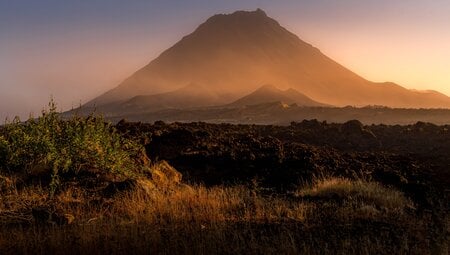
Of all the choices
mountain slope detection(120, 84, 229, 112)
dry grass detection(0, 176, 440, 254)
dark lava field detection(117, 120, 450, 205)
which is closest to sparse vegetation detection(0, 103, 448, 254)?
dry grass detection(0, 176, 440, 254)

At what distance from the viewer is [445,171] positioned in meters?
15.1

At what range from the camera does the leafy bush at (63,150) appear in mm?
11172

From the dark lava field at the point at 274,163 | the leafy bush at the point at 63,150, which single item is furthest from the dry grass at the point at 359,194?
the leafy bush at the point at 63,150

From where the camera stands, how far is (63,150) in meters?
11.0

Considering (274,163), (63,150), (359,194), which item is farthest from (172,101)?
(359,194)

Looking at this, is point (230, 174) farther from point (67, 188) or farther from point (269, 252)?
point (269, 252)

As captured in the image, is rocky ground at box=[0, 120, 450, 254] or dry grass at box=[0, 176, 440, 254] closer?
dry grass at box=[0, 176, 440, 254]

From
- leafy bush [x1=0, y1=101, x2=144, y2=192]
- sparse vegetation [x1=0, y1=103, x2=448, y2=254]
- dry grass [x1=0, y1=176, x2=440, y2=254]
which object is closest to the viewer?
dry grass [x1=0, y1=176, x2=440, y2=254]

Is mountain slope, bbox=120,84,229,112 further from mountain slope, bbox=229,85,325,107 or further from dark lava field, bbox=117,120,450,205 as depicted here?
dark lava field, bbox=117,120,450,205

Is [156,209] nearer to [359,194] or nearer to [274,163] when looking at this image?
[359,194]

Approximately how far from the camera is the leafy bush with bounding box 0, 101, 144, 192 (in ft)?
36.7

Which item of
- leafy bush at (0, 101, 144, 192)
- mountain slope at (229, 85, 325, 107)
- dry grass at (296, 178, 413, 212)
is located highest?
mountain slope at (229, 85, 325, 107)

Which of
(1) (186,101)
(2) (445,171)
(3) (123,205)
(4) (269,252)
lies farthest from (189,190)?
(1) (186,101)

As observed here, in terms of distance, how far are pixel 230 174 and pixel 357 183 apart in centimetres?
310
